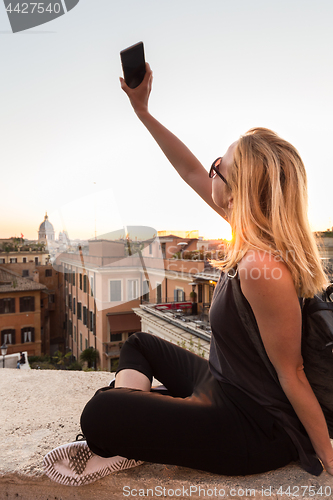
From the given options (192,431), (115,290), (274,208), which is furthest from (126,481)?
(115,290)

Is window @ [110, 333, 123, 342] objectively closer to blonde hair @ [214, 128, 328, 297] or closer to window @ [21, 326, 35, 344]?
window @ [21, 326, 35, 344]

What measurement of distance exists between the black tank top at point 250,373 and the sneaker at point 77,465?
0.98 feet

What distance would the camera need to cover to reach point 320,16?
2234 mm

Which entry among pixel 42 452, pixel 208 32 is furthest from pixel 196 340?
pixel 42 452

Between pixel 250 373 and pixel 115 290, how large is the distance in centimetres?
1228

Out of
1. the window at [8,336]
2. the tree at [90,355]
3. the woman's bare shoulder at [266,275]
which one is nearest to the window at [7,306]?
the window at [8,336]

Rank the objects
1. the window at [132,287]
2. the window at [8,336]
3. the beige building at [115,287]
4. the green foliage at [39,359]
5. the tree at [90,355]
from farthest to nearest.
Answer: the window at [8,336] → the green foliage at [39,359] → the tree at [90,355] → the window at [132,287] → the beige building at [115,287]

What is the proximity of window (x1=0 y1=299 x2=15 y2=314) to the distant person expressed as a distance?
15572 millimetres

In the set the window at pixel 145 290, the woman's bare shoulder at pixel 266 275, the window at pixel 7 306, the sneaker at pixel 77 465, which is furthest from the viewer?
the window at pixel 7 306

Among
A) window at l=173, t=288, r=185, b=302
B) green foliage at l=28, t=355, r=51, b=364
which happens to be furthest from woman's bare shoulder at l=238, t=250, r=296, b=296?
green foliage at l=28, t=355, r=51, b=364

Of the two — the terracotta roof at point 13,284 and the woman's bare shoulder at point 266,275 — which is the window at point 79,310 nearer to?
the terracotta roof at point 13,284

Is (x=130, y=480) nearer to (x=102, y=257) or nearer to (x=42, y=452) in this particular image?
(x=42, y=452)

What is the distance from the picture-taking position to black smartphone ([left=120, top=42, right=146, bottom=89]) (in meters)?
0.76

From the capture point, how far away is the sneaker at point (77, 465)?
1.93 feet
